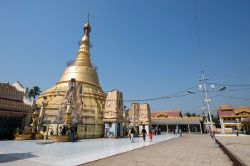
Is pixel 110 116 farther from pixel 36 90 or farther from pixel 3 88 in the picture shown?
pixel 36 90

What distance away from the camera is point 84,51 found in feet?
120

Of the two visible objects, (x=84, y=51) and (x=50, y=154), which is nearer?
(x=50, y=154)

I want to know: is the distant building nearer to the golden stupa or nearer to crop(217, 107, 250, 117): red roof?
crop(217, 107, 250, 117): red roof

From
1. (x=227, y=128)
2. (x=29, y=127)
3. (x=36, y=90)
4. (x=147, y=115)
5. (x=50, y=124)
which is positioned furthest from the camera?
(x=36, y=90)

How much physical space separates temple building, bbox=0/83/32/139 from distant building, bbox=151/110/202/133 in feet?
112

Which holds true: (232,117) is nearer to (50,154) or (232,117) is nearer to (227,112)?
(227,112)

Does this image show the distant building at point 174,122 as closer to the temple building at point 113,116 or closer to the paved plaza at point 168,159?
the temple building at point 113,116

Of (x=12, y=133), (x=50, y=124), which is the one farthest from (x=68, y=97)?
(x=12, y=133)

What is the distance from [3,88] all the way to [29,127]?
19.7 ft

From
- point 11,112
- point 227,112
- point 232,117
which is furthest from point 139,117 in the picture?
point 227,112

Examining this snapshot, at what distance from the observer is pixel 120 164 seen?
7.35m

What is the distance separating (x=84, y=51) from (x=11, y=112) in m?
19.8

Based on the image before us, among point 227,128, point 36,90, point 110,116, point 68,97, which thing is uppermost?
point 36,90

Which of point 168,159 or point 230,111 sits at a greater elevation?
point 230,111
